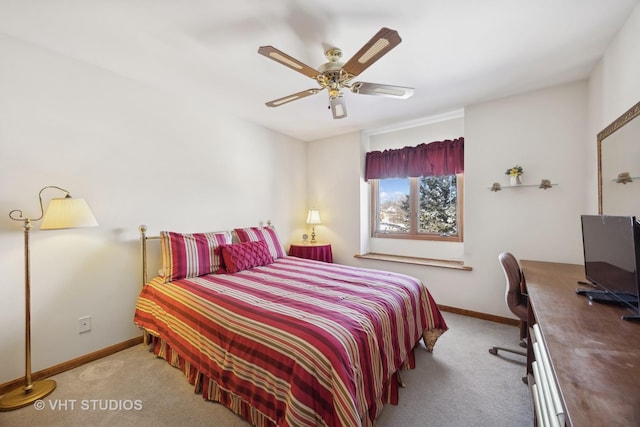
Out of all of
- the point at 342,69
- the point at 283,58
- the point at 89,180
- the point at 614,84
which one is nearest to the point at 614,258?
the point at 614,84

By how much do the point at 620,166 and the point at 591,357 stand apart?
1.73 m

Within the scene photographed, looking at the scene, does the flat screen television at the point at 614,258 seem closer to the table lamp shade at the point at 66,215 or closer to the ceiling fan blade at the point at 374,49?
the ceiling fan blade at the point at 374,49

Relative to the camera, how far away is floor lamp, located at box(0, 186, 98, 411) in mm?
1750

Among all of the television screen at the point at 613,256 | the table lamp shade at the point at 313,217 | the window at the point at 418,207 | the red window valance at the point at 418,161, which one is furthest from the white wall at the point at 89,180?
the television screen at the point at 613,256

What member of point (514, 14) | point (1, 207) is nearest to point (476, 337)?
point (514, 14)

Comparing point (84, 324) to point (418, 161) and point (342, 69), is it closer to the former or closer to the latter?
point (342, 69)

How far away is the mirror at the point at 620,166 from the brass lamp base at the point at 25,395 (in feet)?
13.3

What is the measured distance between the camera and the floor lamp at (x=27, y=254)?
175cm

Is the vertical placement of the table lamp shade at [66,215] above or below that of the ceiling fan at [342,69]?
below

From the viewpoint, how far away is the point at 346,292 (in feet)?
6.61

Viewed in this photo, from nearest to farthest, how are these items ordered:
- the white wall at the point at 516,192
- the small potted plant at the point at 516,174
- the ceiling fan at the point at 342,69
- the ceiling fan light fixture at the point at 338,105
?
the ceiling fan at the point at 342,69 → the ceiling fan light fixture at the point at 338,105 → the white wall at the point at 516,192 → the small potted plant at the point at 516,174

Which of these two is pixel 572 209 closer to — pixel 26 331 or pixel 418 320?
pixel 418 320

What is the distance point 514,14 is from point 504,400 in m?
2.54

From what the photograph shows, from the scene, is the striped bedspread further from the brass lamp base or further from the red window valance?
the red window valance
